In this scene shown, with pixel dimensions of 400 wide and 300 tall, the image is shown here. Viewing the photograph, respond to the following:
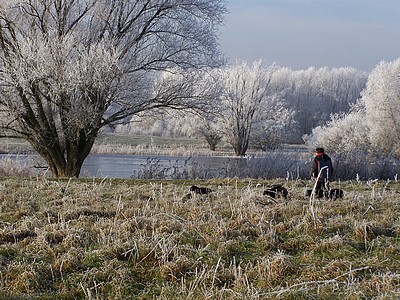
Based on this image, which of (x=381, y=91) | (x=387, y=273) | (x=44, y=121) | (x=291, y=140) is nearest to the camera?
(x=387, y=273)

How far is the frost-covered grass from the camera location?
468 cm

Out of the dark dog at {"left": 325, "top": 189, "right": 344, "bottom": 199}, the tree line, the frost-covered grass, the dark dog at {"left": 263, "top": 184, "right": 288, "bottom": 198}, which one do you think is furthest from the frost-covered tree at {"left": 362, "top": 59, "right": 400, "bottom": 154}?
the frost-covered grass

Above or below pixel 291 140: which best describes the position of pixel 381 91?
above

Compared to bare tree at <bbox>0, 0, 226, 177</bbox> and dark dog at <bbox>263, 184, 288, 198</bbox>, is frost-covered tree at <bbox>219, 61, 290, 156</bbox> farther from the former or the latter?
dark dog at <bbox>263, 184, 288, 198</bbox>

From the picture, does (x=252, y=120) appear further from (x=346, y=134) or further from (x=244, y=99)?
(x=346, y=134)

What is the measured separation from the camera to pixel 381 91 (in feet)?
120

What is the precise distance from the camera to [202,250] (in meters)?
5.53

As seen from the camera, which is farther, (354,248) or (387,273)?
(354,248)

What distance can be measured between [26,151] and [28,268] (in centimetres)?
1911

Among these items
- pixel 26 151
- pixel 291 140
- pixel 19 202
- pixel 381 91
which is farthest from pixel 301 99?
pixel 19 202

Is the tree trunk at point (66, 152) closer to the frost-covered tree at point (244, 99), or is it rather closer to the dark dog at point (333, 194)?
the dark dog at point (333, 194)

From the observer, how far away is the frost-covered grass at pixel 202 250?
4.68 m

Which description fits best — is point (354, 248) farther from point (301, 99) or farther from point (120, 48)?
point (301, 99)

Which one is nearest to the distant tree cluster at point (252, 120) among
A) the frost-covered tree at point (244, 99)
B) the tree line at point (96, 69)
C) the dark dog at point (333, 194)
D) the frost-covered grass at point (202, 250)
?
the frost-covered tree at point (244, 99)
